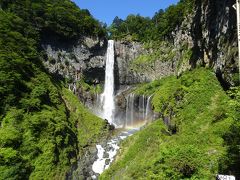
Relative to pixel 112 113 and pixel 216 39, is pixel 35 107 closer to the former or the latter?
pixel 112 113

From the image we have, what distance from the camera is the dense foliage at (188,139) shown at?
794 inches

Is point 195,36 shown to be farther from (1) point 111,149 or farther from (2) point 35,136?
(2) point 35,136

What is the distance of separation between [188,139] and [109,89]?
35970 mm

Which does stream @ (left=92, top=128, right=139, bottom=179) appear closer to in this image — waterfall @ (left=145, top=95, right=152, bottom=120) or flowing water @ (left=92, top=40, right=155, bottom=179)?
flowing water @ (left=92, top=40, right=155, bottom=179)

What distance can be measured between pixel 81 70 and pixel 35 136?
2657cm

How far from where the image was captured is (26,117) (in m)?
39.9

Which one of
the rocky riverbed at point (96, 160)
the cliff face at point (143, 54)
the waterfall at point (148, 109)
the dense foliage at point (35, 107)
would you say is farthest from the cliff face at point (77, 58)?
the rocky riverbed at point (96, 160)

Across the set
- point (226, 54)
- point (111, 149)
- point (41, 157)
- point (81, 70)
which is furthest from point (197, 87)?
point (81, 70)

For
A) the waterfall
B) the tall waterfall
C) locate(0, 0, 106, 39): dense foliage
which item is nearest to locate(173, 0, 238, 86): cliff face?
the waterfall

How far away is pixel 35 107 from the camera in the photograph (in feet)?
138

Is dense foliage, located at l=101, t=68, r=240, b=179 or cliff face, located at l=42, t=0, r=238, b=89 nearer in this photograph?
dense foliage, located at l=101, t=68, r=240, b=179

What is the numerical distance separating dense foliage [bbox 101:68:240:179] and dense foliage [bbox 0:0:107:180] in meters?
7.42

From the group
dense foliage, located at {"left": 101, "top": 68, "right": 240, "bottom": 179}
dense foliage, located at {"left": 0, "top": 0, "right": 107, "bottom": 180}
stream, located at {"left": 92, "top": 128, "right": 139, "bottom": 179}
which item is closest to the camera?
dense foliage, located at {"left": 101, "top": 68, "right": 240, "bottom": 179}

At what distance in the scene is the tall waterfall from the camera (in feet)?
200
